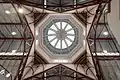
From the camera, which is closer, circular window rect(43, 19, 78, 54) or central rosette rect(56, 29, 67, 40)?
circular window rect(43, 19, 78, 54)

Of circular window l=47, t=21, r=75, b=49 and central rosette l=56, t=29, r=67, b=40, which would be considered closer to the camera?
circular window l=47, t=21, r=75, b=49

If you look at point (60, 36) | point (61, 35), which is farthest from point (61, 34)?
point (60, 36)

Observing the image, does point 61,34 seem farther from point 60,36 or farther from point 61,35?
point 60,36

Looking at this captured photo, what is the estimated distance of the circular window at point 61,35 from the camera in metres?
20.3

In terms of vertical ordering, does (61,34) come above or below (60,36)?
above

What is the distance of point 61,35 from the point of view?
71.7 ft

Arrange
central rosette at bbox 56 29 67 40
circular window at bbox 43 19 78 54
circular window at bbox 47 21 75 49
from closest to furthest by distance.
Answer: circular window at bbox 43 19 78 54, circular window at bbox 47 21 75 49, central rosette at bbox 56 29 67 40

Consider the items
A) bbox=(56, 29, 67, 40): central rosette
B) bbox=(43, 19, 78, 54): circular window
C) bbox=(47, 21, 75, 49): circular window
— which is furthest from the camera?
bbox=(56, 29, 67, 40): central rosette

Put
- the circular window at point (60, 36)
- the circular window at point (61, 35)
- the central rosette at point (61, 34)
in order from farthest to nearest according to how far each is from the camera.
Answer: the central rosette at point (61, 34) < the circular window at point (61, 35) < the circular window at point (60, 36)

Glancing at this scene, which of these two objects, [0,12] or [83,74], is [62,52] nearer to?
[83,74]

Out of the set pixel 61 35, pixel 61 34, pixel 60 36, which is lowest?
pixel 60 36

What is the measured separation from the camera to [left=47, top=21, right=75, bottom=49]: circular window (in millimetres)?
20294

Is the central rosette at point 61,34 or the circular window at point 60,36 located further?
the central rosette at point 61,34

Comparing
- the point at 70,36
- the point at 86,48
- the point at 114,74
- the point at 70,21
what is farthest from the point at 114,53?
the point at 70,36
